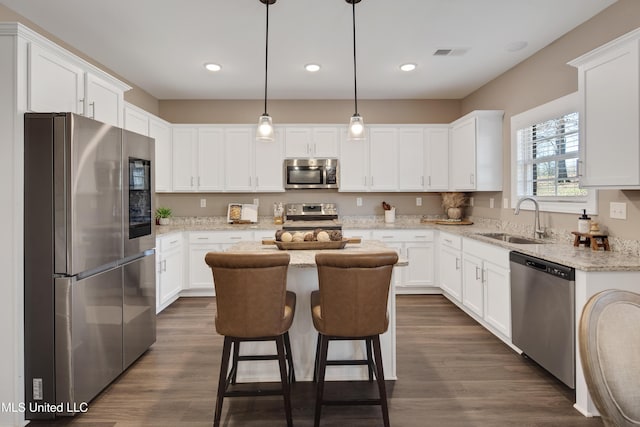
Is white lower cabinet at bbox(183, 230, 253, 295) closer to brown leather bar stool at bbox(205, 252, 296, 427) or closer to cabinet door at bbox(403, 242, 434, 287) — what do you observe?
cabinet door at bbox(403, 242, 434, 287)

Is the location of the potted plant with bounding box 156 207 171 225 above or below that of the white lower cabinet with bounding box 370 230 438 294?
above

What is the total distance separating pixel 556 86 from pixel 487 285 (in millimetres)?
1900

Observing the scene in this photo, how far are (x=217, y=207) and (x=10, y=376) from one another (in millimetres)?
3385

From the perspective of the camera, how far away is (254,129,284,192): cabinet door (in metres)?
4.88

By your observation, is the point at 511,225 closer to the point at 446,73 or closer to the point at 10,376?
the point at 446,73

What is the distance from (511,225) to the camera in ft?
12.9

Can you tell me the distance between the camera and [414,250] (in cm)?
461

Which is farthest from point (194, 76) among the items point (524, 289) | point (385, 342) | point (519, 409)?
point (519, 409)

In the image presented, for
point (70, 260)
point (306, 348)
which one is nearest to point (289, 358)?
point (306, 348)

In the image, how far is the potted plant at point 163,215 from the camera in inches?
186

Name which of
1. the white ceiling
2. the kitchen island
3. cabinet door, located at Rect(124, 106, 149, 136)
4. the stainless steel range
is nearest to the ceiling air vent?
the white ceiling

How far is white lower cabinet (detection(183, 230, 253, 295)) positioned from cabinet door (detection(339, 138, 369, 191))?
1668mm

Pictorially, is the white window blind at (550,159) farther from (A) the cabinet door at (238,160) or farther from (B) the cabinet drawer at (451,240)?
(A) the cabinet door at (238,160)

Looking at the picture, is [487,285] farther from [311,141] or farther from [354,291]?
[311,141]
